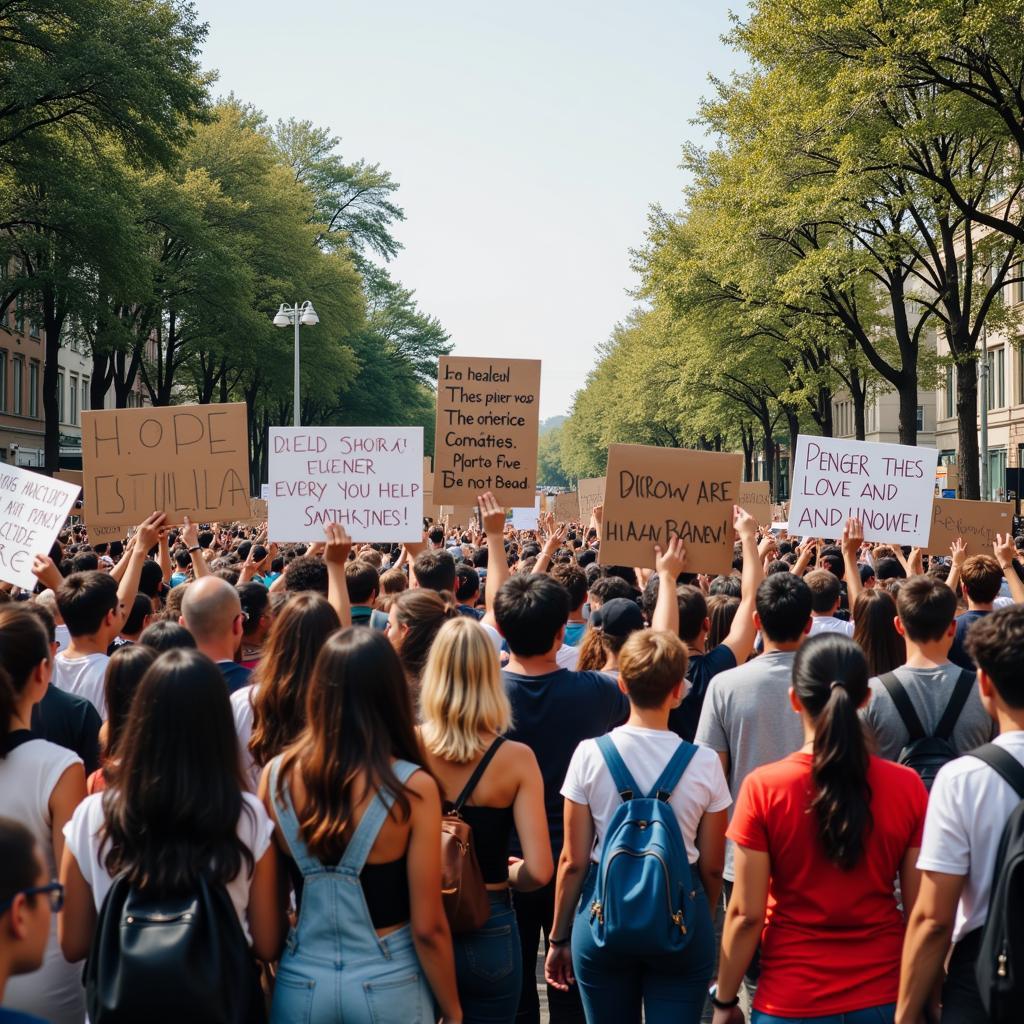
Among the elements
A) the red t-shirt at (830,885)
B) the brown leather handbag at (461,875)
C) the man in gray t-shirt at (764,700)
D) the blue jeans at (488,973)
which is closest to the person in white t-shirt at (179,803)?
the brown leather handbag at (461,875)

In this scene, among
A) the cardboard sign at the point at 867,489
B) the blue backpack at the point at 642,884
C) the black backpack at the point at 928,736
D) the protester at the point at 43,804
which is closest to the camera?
the protester at the point at 43,804

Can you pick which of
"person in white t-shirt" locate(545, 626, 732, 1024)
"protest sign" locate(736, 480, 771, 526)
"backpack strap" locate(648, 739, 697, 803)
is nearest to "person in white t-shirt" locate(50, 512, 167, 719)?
"person in white t-shirt" locate(545, 626, 732, 1024)

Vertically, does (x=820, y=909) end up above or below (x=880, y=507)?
below

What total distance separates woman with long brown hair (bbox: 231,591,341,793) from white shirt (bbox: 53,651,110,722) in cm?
127

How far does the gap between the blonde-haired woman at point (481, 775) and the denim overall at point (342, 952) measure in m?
0.42

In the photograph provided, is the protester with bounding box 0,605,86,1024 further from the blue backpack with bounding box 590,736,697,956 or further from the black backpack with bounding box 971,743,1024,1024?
the black backpack with bounding box 971,743,1024,1024

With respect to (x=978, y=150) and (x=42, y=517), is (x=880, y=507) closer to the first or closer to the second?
(x=42, y=517)

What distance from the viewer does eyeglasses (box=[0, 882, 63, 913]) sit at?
2172 millimetres

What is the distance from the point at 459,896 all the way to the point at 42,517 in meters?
4.67

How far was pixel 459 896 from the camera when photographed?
3.44 meters

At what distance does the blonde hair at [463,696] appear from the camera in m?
3.56

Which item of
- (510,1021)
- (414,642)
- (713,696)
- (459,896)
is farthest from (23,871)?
(713,696)

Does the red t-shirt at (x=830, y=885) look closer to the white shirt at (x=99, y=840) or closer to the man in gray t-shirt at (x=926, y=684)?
the man in gray t-shirt at (x=926, y=684)

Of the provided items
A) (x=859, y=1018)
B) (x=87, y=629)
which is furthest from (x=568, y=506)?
(x=859, y=1018)
